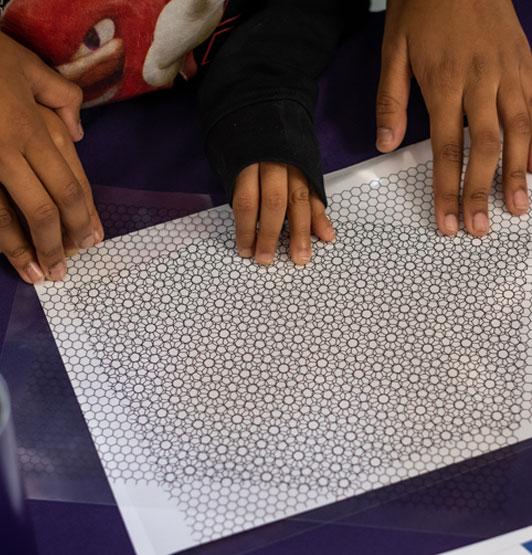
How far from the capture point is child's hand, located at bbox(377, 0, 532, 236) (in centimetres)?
55

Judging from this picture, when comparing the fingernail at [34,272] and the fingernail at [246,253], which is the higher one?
the fingernail at [34,272]

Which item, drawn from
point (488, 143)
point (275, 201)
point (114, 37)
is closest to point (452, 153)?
point (488, 143)

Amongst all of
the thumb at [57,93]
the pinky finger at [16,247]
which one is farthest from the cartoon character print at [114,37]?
the pinky finger at [16,247]

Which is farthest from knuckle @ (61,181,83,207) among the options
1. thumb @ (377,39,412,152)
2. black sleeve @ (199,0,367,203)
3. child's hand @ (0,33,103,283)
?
thumb @ (377,39,412,152)

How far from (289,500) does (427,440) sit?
0.09 meters

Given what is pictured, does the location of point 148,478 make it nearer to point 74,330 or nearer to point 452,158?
point 74,330

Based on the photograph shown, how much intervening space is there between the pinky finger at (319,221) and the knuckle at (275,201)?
3cm

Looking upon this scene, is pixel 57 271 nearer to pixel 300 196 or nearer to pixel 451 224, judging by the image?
pixel 300 196

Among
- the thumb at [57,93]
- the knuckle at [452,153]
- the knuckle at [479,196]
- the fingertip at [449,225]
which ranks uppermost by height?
the thumb at [57,93]

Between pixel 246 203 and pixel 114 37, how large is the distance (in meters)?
0.17

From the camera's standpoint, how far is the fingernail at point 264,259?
536 mm

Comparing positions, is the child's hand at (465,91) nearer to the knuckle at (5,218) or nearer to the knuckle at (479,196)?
the knuckle at (479,196)

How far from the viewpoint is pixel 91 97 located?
0.60 metres

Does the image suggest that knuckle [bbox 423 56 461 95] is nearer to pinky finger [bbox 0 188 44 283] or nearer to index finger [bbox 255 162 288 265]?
index finger [bbox 255 162 288 265]
